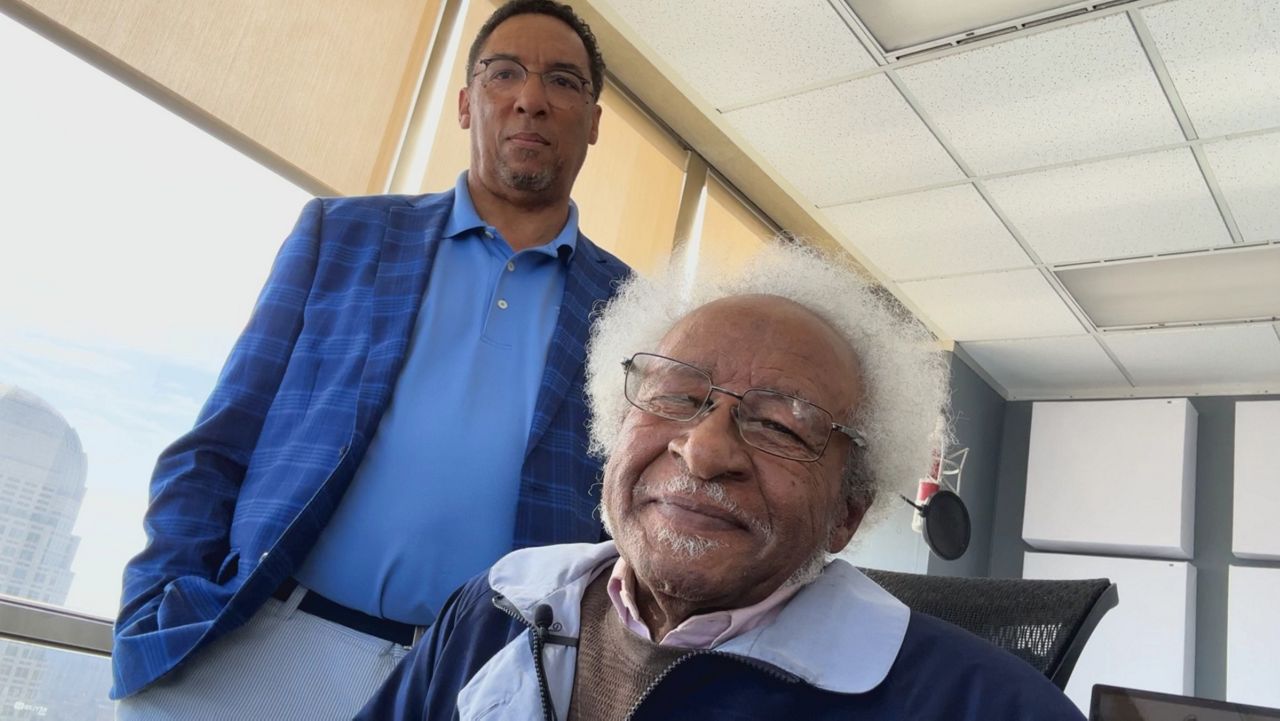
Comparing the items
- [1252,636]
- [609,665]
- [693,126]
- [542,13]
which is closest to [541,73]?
[542,13]

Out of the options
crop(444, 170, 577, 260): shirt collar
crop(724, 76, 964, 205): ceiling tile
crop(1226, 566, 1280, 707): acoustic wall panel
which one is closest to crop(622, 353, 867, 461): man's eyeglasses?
crop(444, 170, 577, 260): shirt collar

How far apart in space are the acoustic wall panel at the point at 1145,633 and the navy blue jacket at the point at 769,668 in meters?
4.36

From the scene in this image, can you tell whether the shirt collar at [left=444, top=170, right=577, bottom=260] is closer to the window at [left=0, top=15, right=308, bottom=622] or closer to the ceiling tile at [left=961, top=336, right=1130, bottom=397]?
the window at [left=0, top=15, right=308, bottom=622]

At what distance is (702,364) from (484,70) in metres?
0.82

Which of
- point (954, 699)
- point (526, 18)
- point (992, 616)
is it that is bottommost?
point (954, 699)

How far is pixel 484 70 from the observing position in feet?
5.53

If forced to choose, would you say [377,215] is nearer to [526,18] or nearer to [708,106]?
[526,18]

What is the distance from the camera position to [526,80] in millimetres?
1646

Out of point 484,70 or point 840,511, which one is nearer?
point 840,511

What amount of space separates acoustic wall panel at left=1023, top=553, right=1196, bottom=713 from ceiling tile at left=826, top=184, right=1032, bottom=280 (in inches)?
64.0

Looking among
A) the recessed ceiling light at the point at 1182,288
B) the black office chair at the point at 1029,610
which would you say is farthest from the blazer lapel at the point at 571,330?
the recessed ceiling light at the point at 1182,288

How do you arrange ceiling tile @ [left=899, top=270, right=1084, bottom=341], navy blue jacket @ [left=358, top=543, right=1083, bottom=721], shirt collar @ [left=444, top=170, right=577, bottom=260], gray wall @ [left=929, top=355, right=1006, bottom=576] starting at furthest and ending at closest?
gray wall @ [left=929, top=355, right=1006, bottom=576] → ceiling tile @ [left=899, top=270, right=1084, bottom=341] → shirt collar @ [left=444, top=170, right=577, bottom=260] → navy blue jacket @ [left=358, top=543, right=1083, bottom=721]

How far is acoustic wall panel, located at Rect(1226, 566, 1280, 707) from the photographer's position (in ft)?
15.5

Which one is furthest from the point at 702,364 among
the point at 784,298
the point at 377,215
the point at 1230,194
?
the point at 1230,194
